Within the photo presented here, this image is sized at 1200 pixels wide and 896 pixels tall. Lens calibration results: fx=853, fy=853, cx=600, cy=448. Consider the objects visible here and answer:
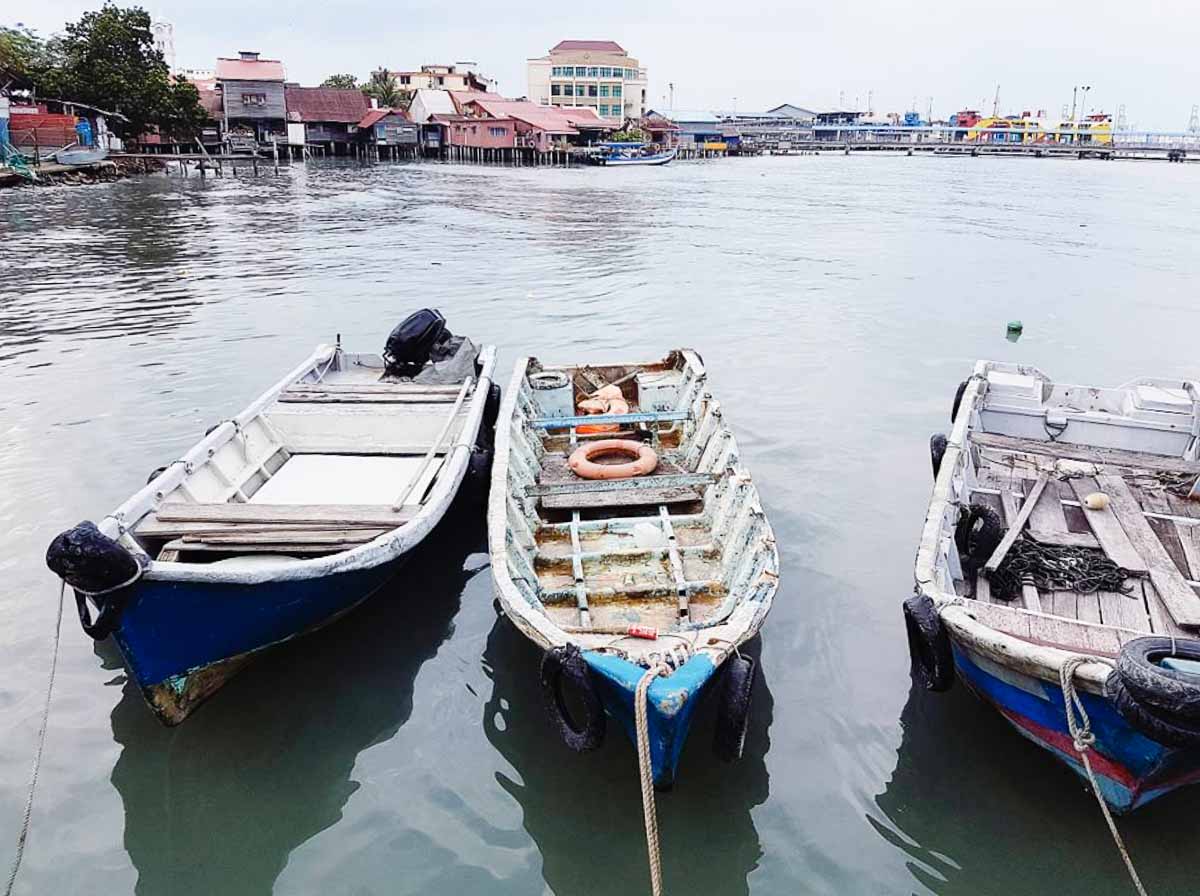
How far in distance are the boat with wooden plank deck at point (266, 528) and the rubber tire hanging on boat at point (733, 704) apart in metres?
Result: 2.48

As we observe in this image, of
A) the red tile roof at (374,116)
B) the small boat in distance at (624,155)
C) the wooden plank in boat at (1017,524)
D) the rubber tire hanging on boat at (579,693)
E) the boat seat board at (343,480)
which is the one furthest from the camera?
the red tile roof at (374,116)

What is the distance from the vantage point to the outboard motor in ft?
33.9

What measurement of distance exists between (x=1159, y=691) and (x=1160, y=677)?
0.07 m

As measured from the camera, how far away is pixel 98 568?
4.73 metres

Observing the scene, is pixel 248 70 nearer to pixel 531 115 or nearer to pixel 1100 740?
pixel 531 115

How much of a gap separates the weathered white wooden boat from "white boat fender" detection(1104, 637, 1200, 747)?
1820 millimetres

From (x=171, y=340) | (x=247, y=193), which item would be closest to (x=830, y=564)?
(x=171, y=340)

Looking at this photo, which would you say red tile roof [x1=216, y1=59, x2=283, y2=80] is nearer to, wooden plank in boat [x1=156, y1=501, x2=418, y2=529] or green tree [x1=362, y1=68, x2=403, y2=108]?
green tree [x1=362, y1=68, x2=403, y2=108]

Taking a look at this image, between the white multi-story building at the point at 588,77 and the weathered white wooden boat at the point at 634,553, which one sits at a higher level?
the white multi-story building at the point at 588,77

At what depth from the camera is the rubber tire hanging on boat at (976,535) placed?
627cm

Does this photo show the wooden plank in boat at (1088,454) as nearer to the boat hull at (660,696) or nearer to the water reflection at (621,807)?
the water reflection at (621,807)

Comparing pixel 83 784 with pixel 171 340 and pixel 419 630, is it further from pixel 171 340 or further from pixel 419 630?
pixel 171 340

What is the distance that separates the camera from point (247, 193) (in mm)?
43688

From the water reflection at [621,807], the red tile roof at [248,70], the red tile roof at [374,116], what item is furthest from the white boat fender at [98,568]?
the red tile roof at [374,116]
